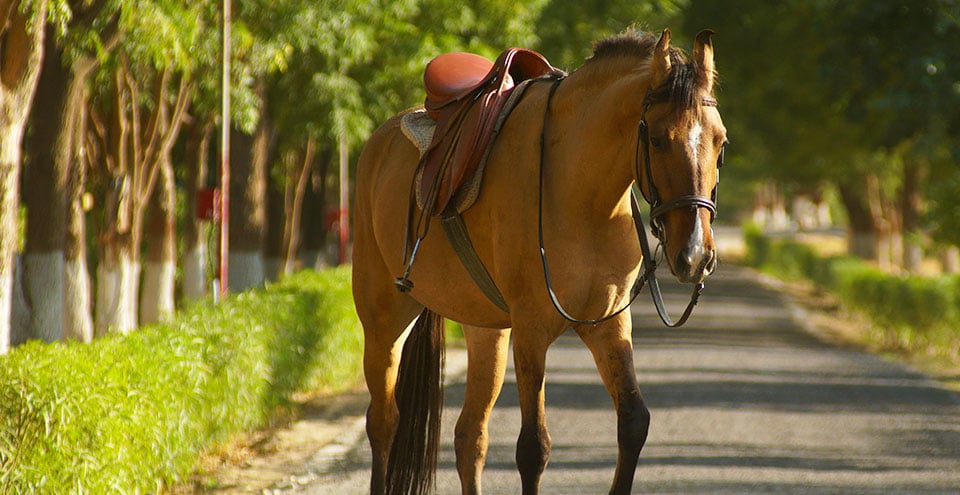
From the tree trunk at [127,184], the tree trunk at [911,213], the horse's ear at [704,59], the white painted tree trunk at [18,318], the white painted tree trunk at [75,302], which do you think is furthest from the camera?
the tree trunk at [911,213]

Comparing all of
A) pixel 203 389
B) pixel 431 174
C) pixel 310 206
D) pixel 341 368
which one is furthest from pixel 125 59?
pixel 310 206

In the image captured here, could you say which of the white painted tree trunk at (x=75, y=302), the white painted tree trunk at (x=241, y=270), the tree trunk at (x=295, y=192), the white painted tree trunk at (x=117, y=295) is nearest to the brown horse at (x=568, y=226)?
the white painted tree trunk at (x=75, y=302)

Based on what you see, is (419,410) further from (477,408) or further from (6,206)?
(6,206)

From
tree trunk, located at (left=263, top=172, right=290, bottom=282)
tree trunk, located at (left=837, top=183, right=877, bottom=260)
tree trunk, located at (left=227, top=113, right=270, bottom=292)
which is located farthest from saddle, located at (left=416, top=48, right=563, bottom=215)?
tree trunk, located at (left=837, top=183, right=877, bottom=260)

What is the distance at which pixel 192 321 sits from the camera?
8719 mm

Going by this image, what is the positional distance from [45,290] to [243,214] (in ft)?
16.2

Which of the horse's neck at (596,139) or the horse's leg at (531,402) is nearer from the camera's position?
the horse's neck at (596,139)

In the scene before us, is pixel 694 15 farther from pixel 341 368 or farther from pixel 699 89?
pixel 699 89

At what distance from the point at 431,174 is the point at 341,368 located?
7.25 metres

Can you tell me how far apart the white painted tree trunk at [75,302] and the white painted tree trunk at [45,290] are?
1.51 meters

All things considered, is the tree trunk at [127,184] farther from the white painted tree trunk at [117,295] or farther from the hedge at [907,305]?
the hedge at [907,305]

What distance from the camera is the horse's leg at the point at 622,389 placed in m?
4.74

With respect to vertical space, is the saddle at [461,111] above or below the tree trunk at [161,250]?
above

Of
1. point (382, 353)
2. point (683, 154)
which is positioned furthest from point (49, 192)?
point (683, 154)
